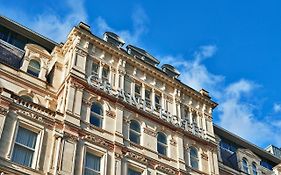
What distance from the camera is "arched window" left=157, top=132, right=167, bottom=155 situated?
34.7m

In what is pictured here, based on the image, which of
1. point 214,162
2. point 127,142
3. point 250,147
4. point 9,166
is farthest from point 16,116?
point 250,147

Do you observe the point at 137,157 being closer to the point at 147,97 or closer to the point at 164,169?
the point at 164,169

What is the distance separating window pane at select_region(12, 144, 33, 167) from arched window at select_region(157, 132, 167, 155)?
33.1ft

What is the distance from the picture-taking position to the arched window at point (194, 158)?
1424 inches

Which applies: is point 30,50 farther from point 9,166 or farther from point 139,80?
point 9,166

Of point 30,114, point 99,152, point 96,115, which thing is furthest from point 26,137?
point 96,115

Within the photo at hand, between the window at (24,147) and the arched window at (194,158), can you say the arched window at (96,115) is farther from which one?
the arched window at (194,158)

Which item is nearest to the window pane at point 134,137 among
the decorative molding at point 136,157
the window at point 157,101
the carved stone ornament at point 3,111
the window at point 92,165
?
the decorative molding at point 136,157

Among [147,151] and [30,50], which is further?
[30,50]

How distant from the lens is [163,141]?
1396 inches

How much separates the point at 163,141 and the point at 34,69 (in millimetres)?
10828

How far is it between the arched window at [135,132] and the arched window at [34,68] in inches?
310

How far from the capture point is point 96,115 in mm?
32844

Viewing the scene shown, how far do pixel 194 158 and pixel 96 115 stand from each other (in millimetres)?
8722
